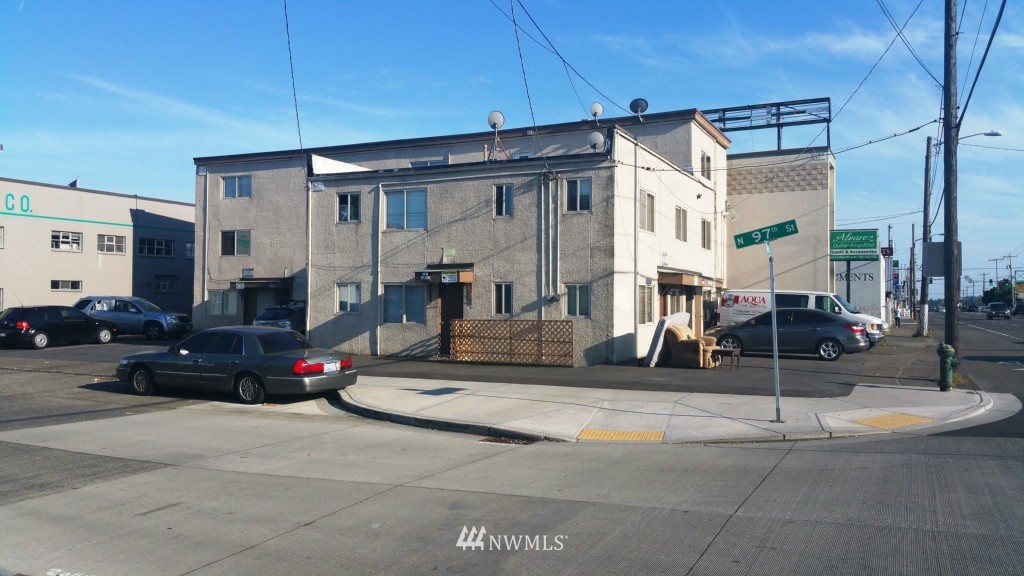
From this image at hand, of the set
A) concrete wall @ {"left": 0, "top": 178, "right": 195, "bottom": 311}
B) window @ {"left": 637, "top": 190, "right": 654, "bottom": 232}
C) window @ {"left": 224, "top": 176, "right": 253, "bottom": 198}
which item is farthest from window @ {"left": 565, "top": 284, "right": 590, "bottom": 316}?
concrete wall @ {"left": 0, "top": 178, "right": 195, "bottom": 311}

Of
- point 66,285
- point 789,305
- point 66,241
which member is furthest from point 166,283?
point 789,305

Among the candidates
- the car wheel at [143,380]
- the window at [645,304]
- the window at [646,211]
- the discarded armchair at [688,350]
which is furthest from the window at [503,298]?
the car wheel at [143,380]

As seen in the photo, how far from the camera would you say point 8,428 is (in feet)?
39.7

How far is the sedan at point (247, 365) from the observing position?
1440 cm

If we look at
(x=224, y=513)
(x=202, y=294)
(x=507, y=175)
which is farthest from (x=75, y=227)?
(x=224, y=513)

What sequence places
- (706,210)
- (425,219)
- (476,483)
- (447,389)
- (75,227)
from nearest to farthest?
(476,483) < (447,389) < (425,219) < (706,210) < (75,227)

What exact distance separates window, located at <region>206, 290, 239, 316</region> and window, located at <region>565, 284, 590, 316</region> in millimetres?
17413

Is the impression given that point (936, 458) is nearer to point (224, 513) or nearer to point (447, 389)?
point (224, 513)

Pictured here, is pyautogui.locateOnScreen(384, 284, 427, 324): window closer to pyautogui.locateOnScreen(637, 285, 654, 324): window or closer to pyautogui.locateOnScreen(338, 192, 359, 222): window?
pyautogui.locateOnScreen(338, 192, 359, 222): window

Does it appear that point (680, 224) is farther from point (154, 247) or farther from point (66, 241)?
point (66, 241)

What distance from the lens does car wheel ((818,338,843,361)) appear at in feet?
70.8

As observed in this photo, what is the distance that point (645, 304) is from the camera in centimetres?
2192

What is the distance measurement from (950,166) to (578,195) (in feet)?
29.2

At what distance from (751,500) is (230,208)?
29388mm
